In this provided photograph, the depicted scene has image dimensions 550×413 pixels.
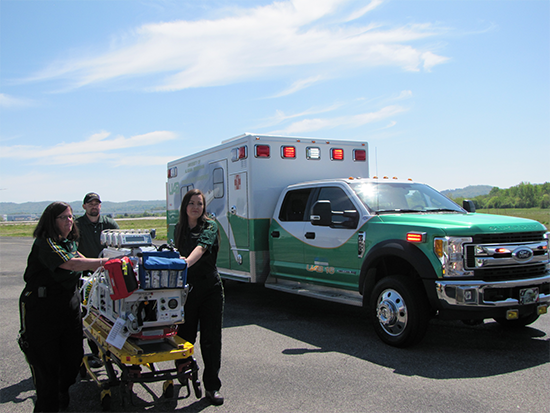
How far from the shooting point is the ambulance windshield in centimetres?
655

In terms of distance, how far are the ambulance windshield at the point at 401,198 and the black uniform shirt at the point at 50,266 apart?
388cm

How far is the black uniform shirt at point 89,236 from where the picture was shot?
18.9 ft

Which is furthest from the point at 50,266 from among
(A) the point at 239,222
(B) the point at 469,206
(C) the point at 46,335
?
(B) the point at 469,206

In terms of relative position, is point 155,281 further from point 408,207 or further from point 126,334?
point 408,207

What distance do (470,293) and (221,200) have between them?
4885mm

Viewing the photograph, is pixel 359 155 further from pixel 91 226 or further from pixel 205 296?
pixel 205 296

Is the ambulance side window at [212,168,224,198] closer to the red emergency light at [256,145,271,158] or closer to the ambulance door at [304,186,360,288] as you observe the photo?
the red emergency light at [256,145,271,158]

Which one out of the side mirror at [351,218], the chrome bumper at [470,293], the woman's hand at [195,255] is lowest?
the chrome bumper at [470,293]

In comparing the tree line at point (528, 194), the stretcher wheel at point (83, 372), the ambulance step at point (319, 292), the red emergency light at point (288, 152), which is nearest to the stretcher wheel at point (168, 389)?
the stretcher wheel at point (83, 372)

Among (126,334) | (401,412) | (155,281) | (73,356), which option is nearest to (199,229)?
(155,281)

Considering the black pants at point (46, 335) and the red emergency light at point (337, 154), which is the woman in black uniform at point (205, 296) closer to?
the black pants at point (46, 335)

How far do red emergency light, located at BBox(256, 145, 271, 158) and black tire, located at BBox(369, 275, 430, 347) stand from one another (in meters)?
3.13

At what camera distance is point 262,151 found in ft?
26.7

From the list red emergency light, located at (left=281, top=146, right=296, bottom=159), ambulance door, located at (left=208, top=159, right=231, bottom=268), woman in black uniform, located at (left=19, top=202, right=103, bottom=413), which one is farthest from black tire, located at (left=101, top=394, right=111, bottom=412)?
red emergency light, located at (left=281, top=146, right=296, bottom=159)
